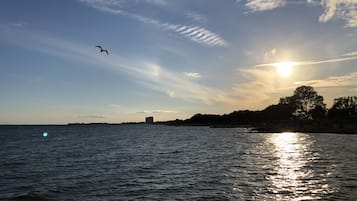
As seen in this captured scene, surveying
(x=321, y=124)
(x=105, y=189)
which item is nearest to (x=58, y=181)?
(x=105, y=189)

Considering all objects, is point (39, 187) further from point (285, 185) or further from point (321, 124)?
point (321, 124)

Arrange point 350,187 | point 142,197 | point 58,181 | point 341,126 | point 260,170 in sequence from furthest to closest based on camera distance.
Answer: point 341,126
point 260,170
point 58,181
point 350,187
point 142,197

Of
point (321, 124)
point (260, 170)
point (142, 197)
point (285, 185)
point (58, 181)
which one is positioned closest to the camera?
point (142, 197)

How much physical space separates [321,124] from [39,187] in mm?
146549

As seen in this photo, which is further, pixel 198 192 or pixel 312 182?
pixel 312 182

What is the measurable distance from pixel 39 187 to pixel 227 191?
1598 cm

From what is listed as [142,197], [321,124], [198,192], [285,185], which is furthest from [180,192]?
[321,124]

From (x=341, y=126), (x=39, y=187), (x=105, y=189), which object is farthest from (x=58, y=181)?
(x=341, y=126)

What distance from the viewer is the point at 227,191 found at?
2970 centimetres

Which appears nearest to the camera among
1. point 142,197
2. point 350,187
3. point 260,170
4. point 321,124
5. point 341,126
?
point 142,197

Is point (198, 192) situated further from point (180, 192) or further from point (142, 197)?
point (142, 197)

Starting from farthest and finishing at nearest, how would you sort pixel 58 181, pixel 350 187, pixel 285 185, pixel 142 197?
1. pixel 58 181
2. pixel 285 185
3. pixel 350 187
4. pixel 142 197

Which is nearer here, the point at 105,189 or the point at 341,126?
the point at 105,189

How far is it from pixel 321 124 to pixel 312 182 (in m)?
136
